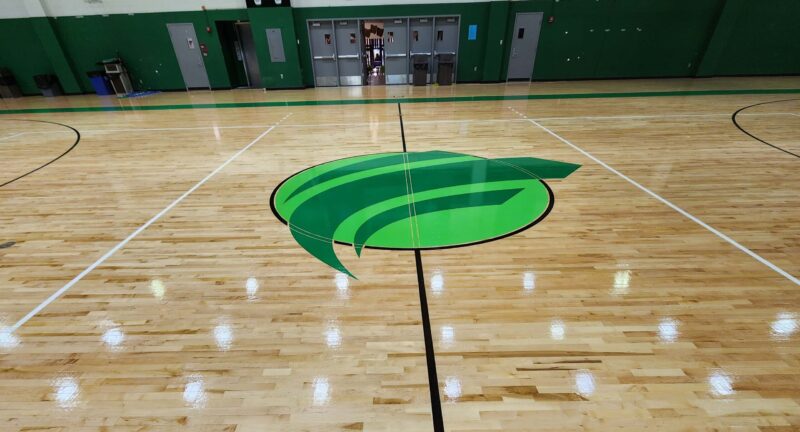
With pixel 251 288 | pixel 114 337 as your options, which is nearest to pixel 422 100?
pixel 251 288

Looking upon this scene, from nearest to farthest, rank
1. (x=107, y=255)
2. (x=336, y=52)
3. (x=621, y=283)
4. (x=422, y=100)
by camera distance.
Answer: (x=621, y=283) → (x=107, y=255) → (x=422, y=100) → (x=336, y=52)

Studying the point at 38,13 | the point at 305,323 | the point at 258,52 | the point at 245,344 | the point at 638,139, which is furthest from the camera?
the point at 258,52

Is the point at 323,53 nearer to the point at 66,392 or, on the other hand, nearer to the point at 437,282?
the point at 437,282

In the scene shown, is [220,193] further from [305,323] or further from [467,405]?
[467,405]

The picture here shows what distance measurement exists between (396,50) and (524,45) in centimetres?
421

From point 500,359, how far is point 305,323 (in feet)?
4.19

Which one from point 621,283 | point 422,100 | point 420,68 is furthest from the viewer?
point 420,68

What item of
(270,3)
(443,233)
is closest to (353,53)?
(270,3)

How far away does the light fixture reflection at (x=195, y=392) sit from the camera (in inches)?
72.4

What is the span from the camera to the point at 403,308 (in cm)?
244

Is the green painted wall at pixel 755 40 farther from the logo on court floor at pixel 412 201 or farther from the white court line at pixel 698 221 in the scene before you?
the logo on court floor at pixel 412 201

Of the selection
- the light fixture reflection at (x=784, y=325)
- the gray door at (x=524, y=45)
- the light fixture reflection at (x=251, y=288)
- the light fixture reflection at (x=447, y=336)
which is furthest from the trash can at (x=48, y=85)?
the light fixture reflection at (x=784, y=325)

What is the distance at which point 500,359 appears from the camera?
2039 mm

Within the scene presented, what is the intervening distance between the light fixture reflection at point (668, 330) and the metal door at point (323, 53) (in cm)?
1182
